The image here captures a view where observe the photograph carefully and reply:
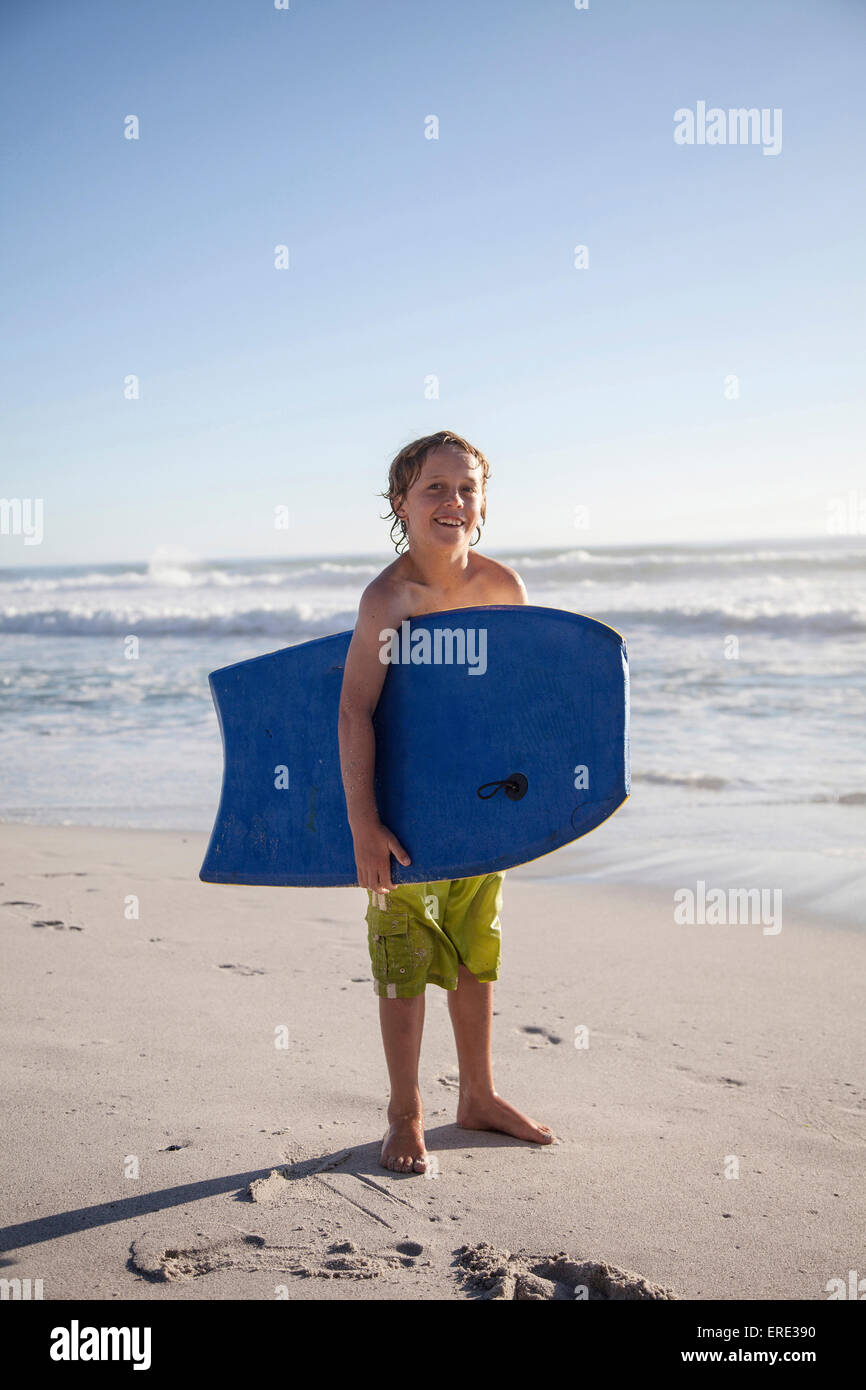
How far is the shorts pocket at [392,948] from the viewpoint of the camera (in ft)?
7.59

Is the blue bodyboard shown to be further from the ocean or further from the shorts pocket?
the ocean

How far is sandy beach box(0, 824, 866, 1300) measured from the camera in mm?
1840

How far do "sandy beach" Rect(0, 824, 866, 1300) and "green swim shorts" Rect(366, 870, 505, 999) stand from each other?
370 mm

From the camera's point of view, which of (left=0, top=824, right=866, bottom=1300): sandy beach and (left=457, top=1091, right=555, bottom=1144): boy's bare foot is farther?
(left=457, top=1091, right=555, bottom=1144): boy's bare foot

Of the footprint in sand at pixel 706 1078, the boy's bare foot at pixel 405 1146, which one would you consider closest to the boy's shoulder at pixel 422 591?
the boy's bare foot at pixel 405 1146

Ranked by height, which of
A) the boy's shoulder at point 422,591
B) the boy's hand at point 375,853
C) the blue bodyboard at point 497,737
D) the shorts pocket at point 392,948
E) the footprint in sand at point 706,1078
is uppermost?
the boy's shoulder at point 422,591

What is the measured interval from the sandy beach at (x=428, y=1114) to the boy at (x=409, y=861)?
0.43 feet

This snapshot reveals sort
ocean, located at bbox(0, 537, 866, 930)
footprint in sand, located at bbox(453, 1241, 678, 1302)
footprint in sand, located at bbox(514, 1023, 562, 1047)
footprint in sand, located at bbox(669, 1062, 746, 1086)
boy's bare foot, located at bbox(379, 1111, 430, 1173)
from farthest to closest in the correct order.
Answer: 1. ocean, located at bbox(0, 537, 866, 930)
2. footprint in sand, located at bbox(514, 1023, 562, 1047)
3. footprint in sand, located at bbox(669, 1062, 746, 1086)
4. boy's bare foot, located at bbox(379, 1111, 430, 1173)
5. footprint in sand, located at bbox(453, 1241, 678, 1302)

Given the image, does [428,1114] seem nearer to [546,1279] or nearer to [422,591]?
[546,1279]

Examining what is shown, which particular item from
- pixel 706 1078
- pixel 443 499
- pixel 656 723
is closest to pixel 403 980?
pixel 706 1078

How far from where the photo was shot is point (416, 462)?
2.34 meters

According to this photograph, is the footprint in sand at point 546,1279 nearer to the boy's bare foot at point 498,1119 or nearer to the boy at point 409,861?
the boy at point 409,861

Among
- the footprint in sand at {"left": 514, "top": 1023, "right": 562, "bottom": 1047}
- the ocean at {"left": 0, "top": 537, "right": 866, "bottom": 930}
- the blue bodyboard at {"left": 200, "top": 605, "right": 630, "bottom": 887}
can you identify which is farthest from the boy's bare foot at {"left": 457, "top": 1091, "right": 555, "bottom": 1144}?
the ocean at {"left": 0, "top": 537, "right": 866, "bottom": 930}

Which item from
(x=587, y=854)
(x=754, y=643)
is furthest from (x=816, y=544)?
(x=587, y=854)
